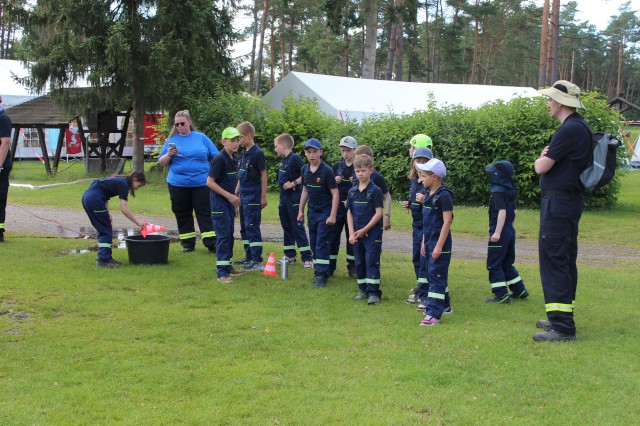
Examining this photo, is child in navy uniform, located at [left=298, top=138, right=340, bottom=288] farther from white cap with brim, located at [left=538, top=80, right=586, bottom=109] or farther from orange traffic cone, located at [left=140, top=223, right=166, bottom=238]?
Answer: white cap with brim, located at [left=538, top=80, right=586, bottom=109]

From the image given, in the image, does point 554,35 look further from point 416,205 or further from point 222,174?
point 416,205

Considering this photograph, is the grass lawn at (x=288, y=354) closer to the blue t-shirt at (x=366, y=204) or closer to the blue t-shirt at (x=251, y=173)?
the blue t-shirt at (x=366, y=204)

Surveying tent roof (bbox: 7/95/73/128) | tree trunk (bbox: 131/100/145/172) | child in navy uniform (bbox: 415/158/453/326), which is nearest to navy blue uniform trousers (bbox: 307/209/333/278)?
child in navy uniform (bbox: 415/158/453/326)

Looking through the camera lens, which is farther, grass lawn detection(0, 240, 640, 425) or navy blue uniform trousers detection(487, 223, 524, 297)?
navy blue uniform trousers detection(487, 223, 524, 297)

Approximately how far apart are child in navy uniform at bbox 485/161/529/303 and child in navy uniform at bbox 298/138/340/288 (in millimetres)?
1997

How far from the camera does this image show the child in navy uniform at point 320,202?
27.7 feet

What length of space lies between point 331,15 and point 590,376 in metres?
24.7

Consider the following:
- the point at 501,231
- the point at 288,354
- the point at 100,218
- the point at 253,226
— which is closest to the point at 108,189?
the point at 100,218

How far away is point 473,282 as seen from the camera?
8.96 meters

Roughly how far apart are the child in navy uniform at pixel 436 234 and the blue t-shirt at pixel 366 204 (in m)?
0.85

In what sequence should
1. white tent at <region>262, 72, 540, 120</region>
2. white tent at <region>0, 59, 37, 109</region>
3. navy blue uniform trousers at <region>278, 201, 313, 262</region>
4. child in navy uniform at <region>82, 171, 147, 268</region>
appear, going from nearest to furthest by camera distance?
child in navy uniform at <region>82, 171, 147, 268</region>, navy blue uniform trousers at <region>278, 201, 313, 262</region>, white tent at <region>262, 72, 540, 120</region>, white tent at <region>0, 59, 37, 109</region>

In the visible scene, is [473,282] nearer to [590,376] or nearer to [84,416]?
[590,376]

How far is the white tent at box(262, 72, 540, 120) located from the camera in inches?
938

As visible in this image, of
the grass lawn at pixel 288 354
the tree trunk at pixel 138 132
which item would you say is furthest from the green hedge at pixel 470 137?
the grass lawn at pixel 288 354
